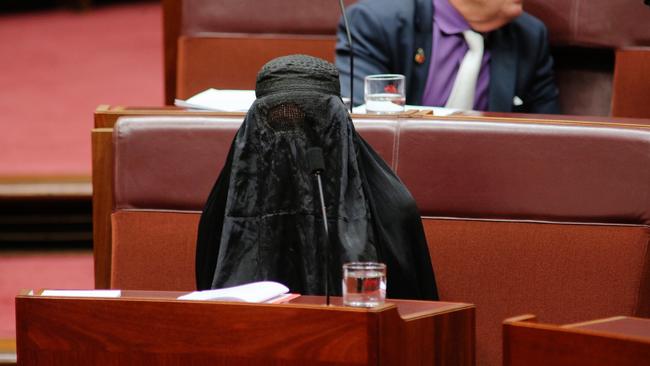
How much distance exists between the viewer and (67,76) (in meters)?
2.64

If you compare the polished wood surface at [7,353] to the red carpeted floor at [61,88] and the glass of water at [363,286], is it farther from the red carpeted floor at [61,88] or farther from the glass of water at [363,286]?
the glass of water at [363,286]

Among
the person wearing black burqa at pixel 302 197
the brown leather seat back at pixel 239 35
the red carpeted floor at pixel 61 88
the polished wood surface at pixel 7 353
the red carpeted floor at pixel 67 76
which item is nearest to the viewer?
the person wearing black burqa at pixel 302 197

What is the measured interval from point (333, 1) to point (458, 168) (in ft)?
1.92

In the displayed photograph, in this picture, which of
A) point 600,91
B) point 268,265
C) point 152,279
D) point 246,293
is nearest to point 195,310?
point 246,293

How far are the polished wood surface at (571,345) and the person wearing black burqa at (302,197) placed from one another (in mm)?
238

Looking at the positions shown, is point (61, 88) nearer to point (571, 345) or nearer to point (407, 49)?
point (407, 49)

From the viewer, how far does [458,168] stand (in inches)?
48.0

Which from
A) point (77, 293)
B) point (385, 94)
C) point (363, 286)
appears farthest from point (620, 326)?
point (385, 94)

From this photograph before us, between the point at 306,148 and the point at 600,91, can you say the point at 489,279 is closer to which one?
the point at 306,148

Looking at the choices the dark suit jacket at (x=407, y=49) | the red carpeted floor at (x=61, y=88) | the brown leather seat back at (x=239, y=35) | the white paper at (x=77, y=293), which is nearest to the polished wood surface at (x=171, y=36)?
the brown leather seat back at (x=239, y=35)

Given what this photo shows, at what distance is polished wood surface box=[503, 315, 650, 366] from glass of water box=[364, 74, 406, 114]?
503 mm

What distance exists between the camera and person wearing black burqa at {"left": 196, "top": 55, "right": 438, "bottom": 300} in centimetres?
100

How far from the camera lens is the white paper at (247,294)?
88 cm

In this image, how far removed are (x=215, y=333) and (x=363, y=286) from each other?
11 centimetres
